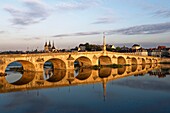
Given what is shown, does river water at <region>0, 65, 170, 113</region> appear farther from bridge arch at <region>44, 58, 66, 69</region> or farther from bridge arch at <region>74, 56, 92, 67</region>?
bridge arch at <region>74, 56, 92, 67</region>

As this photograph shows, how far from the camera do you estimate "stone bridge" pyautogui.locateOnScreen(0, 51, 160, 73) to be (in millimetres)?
31156

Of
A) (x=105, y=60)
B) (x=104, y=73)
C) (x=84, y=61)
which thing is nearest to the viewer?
(x=104, y=73)

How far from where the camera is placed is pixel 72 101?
1681 cm

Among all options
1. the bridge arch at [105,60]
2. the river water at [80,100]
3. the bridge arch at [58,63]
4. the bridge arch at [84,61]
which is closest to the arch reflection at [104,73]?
the bridge arch at [58,63]

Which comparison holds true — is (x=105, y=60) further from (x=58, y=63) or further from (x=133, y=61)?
(x=58, y=63)

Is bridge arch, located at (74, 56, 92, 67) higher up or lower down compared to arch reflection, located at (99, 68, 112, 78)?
higher up

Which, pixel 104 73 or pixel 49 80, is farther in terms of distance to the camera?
pixel 104 73

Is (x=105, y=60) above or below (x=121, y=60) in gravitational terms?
above

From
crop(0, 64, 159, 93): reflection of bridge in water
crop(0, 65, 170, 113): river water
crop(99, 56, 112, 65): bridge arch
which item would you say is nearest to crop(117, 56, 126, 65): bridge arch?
crop(99, 56, 112, 65): bridge arch

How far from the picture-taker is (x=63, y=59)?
36188 mm

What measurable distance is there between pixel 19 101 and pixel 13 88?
5.77 meters

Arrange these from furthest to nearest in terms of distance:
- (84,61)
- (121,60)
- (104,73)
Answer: (121,60) → (84,61) → (104,73)

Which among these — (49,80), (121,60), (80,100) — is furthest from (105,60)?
(80,100)

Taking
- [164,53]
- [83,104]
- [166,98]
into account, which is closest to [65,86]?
[83,104]
